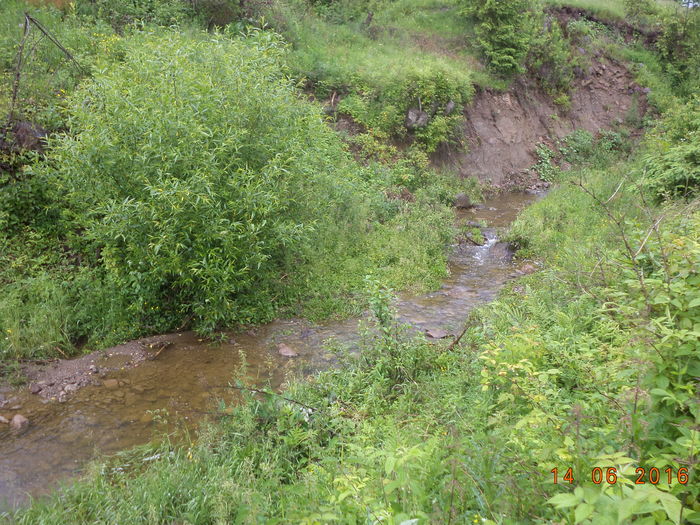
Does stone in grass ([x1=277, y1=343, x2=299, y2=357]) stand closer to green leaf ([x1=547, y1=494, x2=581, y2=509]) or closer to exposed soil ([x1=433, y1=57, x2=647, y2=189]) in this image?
green leaf ([x1=547, y1=494, x2=581, y2=509])

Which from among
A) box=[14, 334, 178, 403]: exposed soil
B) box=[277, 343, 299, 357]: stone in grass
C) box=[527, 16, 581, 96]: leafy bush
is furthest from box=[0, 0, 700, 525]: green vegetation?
box=[527, 16, 581, 96]: leafy bush

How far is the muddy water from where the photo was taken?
16.1 ft

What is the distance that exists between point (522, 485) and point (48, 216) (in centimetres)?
870

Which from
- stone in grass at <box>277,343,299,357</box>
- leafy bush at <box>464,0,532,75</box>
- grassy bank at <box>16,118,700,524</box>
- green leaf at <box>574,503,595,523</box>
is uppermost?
leafy bush at <box>464,0,532,75</box>

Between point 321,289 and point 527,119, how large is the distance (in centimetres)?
1588

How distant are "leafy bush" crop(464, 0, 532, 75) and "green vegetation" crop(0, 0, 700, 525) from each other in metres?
7.39

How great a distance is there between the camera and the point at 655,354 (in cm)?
250

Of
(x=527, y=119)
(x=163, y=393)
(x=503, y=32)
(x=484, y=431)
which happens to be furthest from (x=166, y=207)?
(x=527, y=119)

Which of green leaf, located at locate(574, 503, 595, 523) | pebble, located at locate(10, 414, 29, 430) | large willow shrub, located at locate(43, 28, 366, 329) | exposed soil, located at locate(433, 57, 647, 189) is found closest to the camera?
green leaf, located at locate(574, 503, 595, 523)

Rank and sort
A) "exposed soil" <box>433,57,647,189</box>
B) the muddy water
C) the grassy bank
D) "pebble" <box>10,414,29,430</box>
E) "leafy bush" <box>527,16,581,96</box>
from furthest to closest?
"leafy bush" <box>527,16,581,96</box> → "exposed soil" <box>433,57,647,189</box> → "pebble" <box>10,414,29,430</box> → the muddy water → the grassy bank

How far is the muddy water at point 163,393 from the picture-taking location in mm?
4898

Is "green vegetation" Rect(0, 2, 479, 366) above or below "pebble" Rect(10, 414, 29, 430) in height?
above

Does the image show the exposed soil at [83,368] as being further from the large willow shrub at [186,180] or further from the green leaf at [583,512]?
the green leaf at [583,512]

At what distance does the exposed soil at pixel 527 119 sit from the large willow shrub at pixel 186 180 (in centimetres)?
1027
